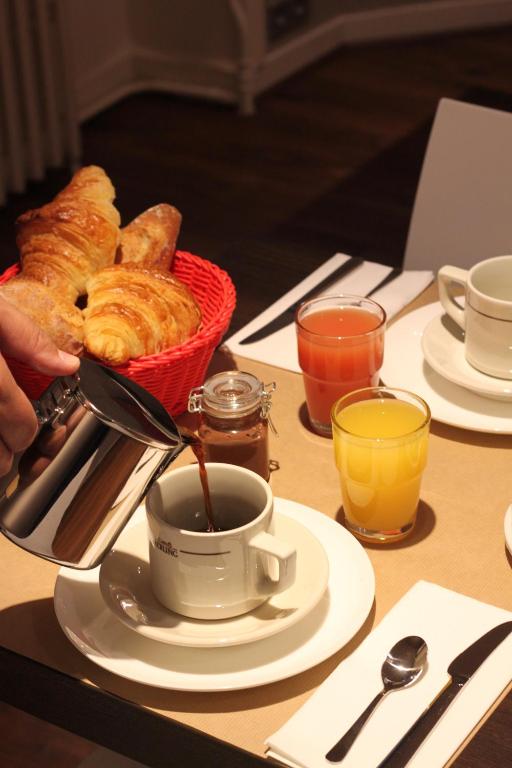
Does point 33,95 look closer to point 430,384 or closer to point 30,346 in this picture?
point 430,384

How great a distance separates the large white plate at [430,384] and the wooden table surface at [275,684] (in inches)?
0.7

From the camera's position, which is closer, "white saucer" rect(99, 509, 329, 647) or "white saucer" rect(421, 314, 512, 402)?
"white saucer" rect(99, 509, 329, 647)

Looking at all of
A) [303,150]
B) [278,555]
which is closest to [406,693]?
[278,555]

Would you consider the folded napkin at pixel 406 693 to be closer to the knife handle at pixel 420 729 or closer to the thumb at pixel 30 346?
the knife handle at pixel 420 729

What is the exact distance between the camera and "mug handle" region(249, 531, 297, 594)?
0.95 meters

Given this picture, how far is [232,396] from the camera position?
119 cm

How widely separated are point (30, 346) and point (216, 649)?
314mm

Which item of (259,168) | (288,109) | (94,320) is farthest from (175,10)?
(94,320)

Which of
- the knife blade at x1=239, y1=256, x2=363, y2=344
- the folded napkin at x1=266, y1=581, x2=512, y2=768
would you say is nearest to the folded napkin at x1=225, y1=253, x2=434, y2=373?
the knife blade at x1=239, y1=256, x2=363, y2=344

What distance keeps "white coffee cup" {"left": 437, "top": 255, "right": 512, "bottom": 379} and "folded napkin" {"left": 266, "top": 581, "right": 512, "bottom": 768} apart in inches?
15.1

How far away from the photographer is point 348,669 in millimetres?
976

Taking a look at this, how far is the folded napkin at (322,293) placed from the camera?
4.94 feet

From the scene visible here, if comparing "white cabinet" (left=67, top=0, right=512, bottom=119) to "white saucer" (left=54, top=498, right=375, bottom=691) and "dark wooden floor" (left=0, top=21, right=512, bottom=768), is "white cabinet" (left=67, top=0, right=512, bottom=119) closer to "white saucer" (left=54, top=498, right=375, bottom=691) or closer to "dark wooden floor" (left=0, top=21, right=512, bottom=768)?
"dark wooden floor" (left=0, top=21, right=512, bottom=768)

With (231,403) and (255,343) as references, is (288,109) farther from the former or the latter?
(231,403)
